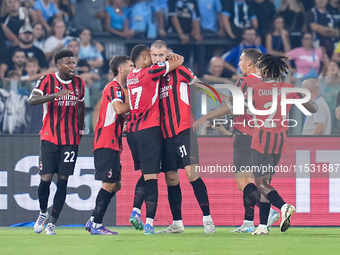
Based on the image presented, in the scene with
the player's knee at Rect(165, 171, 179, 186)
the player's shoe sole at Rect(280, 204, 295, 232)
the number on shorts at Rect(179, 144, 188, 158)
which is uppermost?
the number on shorts at Rect(179, 144, 188, 158)

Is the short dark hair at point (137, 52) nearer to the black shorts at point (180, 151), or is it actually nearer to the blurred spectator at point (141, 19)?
the black shorts at point (180, 151)

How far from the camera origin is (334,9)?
528 inches

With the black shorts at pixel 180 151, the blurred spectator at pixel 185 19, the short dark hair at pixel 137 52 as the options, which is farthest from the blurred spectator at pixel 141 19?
the black shorts at pixel 180 151

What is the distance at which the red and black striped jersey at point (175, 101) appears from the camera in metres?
7.33

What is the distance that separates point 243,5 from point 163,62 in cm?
636

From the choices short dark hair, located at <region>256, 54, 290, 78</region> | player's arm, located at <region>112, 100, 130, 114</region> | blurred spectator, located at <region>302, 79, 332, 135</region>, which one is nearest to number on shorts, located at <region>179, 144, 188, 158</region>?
player's arm, located at <region>112, 100, 130, 114</region>

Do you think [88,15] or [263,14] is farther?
[263,14]

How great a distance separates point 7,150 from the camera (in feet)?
29.8

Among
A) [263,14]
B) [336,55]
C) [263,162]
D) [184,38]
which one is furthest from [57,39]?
[263,162]

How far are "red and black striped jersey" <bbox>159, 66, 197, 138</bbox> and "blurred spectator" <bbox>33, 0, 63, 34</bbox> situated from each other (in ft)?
19.1

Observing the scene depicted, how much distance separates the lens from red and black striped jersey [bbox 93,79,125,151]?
7592 millimetres

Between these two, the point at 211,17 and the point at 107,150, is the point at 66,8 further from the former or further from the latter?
the point at 107,150

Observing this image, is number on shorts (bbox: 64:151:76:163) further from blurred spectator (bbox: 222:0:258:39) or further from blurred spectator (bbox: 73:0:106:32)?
blurred spectator (bbox: 222:0:258:39)

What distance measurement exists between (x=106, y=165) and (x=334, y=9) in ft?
24.1
